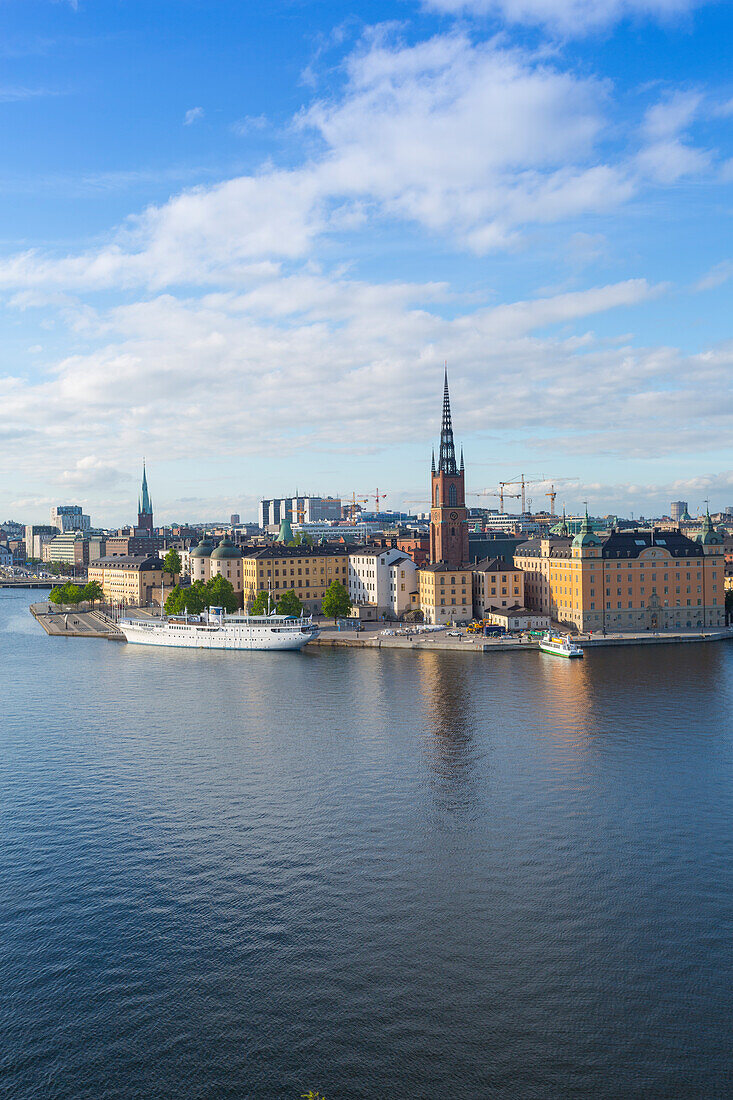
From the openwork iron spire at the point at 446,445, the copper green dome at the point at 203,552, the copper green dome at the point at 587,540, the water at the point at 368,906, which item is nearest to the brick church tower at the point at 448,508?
the openwork iron spire at the point at 446,445

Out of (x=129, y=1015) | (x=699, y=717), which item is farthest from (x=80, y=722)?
(x=699, y=717)

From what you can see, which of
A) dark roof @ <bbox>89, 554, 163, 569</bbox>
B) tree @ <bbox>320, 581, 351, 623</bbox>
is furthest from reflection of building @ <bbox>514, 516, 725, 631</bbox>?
dark roof @ <bbox>89, 554, 163, 569</bbox>

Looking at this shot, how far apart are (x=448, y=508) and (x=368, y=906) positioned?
79.6m

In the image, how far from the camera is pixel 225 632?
85.5 metres

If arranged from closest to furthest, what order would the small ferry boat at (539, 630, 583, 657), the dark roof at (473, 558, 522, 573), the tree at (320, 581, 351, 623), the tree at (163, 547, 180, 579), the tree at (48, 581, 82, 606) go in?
the small ferry boat at (539, 630, 583, 657) < the tree at (320, 581, 351, 623) < the dark roof at (473, 558, 522, 573) < the tree at (48, 581, 82, 606) < the tree at (163, 547, 180, 579)

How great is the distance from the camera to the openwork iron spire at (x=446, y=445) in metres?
104

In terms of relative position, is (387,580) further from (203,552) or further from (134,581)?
(134,581)

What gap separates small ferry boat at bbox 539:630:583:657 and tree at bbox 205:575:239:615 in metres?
36.7

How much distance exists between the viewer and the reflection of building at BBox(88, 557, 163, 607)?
5094 inches

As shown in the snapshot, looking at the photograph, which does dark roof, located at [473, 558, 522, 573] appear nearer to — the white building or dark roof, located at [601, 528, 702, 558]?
the white building

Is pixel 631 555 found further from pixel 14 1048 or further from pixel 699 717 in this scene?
pixel 14 1048

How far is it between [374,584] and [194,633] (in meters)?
23.4

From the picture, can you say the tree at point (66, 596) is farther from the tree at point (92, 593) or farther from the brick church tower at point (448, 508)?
the brick church tower at point (448, 508)

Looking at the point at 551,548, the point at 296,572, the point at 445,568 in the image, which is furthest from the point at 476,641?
the point at 296,572
